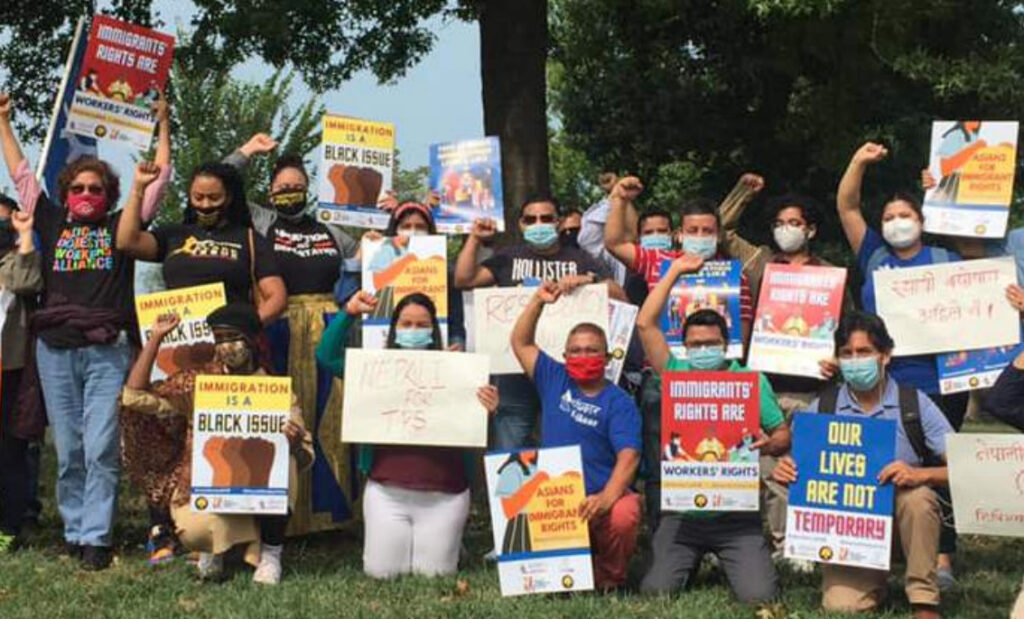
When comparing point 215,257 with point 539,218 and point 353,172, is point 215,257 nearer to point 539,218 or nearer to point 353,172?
point 353,172

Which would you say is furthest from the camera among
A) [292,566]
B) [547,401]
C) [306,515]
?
[306,515]

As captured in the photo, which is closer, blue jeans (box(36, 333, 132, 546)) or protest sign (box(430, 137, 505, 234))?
blue jeans (box(36, 333, 132, 546))

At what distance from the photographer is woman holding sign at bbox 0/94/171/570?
8.62 metres

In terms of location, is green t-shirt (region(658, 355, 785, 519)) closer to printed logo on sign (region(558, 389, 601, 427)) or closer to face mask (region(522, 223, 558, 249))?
printed logo on sign (region(558, 389, 601, 427))

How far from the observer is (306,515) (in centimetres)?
923

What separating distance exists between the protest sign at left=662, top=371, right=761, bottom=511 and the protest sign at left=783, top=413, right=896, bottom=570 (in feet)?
1.07

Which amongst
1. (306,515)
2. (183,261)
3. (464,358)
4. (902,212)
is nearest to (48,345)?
(183,261)

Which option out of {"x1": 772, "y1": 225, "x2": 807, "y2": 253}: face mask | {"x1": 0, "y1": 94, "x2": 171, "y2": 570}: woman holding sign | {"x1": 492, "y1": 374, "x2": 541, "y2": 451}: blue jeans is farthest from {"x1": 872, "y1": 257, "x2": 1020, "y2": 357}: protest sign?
{"x1": 0, "y1": 94, "x2": 171, "y2": 570}: woman holding sign

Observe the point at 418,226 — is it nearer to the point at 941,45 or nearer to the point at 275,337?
the point at 275,337

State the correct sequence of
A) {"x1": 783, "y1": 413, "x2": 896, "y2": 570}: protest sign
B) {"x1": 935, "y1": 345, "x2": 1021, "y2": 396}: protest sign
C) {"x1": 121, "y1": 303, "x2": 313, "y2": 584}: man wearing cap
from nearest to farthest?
1. {"x1": 783, "y1": 413, "x2": 896, "y2": 570}: protest sign
2. {"x1": 935, "y1": 345, "x2": 1021, "y2": 396}: protest sign
3. {"x1": 121, "y1": 303, "x2": 313, "y2": 584}: man wearing cap

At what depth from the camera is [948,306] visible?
794 centimetres

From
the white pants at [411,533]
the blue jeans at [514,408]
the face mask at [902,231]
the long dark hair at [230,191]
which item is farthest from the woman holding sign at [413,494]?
the face mask at [902,231]

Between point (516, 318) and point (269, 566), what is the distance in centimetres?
195

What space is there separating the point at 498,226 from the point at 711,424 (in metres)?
2.29
